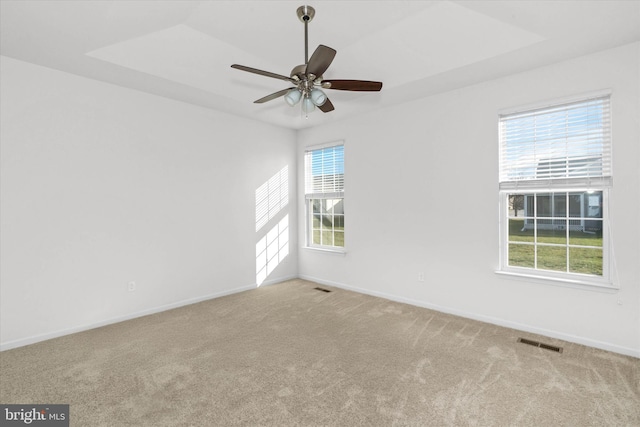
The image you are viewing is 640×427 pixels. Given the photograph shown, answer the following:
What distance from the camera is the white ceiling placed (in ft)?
7.75

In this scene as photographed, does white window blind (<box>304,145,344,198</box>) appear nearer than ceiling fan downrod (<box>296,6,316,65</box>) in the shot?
No

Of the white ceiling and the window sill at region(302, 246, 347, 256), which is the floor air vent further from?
the white ceiling

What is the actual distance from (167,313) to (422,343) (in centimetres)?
307

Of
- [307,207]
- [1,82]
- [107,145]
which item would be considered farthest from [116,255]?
[307,207]

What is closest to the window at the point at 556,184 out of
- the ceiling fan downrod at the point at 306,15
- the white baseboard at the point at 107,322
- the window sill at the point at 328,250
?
the window sill at the point at 328,250

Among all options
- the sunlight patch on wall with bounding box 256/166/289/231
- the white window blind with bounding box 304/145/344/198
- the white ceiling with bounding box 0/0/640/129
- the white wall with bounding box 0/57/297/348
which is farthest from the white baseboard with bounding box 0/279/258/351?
the white ceiling with bounding box 0/0/640/129

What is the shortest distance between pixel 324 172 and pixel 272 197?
100cm

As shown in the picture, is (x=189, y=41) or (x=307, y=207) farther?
(x=307, y=207)

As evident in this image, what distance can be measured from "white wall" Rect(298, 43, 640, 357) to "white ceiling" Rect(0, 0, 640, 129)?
284mm

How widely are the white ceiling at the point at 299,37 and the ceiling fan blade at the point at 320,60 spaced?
2.11 ft

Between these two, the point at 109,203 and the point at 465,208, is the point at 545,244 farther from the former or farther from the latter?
the point at 109,203

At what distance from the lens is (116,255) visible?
3525 millimetres

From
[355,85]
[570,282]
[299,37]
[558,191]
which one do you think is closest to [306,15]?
[299,37]

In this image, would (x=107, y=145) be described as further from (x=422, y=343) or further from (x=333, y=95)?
(x=422, y=343)
